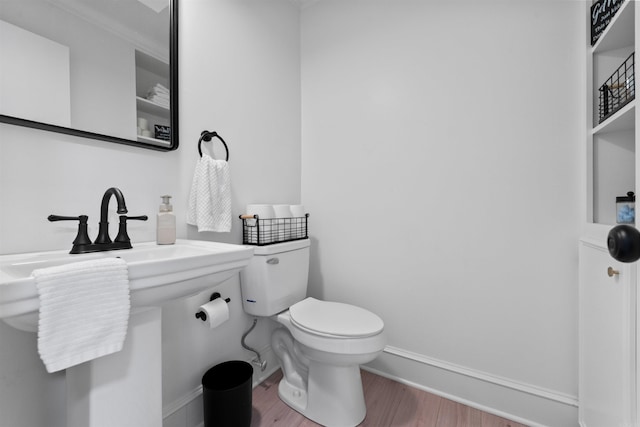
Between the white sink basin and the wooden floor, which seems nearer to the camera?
the white sink basin

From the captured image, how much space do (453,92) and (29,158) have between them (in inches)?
68.1

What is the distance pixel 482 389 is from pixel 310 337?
925mm

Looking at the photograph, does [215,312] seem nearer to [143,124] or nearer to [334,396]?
[334,396]

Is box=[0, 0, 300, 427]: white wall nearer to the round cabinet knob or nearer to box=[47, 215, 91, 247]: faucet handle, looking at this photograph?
box=[47, 215, 91, 247]: faucet handle

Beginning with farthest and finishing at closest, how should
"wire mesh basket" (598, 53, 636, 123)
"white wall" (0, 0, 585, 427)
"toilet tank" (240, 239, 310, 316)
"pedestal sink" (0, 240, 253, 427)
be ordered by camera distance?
"toilet tank" (240, 239, 310, 316) → "white wall" (0, 0, 585, 427) → "wire mesh basket" (598, 53, 636, 123) → "pedestal sink" (0, 240, 253, 427)

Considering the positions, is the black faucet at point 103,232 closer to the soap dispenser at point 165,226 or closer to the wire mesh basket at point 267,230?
the soap dispenser at point 165,226

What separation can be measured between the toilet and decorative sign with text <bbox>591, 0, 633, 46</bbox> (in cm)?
146

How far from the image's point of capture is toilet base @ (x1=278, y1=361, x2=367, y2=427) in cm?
126

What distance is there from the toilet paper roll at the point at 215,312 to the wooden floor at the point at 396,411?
0.54 meters

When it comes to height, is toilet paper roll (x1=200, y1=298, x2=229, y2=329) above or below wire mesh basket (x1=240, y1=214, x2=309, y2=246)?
below

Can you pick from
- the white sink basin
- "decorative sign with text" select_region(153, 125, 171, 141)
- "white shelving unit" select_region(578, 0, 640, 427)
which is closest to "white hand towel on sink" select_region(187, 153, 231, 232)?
"decorative sign with text" select_region(153, 125, 171, 141)

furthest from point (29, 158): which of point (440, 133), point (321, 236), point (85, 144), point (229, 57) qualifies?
point (440, 133)

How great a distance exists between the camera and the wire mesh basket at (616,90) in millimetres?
932

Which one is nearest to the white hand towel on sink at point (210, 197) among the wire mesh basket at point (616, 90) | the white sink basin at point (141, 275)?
the white sink basin at point (141, 275)
